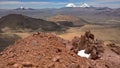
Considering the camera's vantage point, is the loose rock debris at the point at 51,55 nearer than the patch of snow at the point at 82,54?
Yes

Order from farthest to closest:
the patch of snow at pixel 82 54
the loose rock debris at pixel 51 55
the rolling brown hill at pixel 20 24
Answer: the rolling brown hill at pixel 20 24
the patch of snow at pixel 82 54
the loose rock debris at pixel 51 55

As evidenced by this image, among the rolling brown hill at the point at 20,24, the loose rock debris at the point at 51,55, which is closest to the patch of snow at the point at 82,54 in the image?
the loose rock debris at the point at 51,55

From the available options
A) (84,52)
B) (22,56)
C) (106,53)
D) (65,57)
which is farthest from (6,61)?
(106,53)

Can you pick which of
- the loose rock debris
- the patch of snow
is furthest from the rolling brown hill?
the patch of snow

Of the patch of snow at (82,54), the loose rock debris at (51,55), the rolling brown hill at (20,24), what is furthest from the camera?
the rolling brown hill at (20,24)

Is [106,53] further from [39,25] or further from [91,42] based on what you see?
[39,25]

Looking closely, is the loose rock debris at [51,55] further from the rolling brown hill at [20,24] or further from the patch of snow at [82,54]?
the rolling brown hill at [20,24]

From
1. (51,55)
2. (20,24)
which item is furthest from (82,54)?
(20,24)

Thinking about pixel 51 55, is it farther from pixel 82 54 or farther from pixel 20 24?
pixel 20 24
